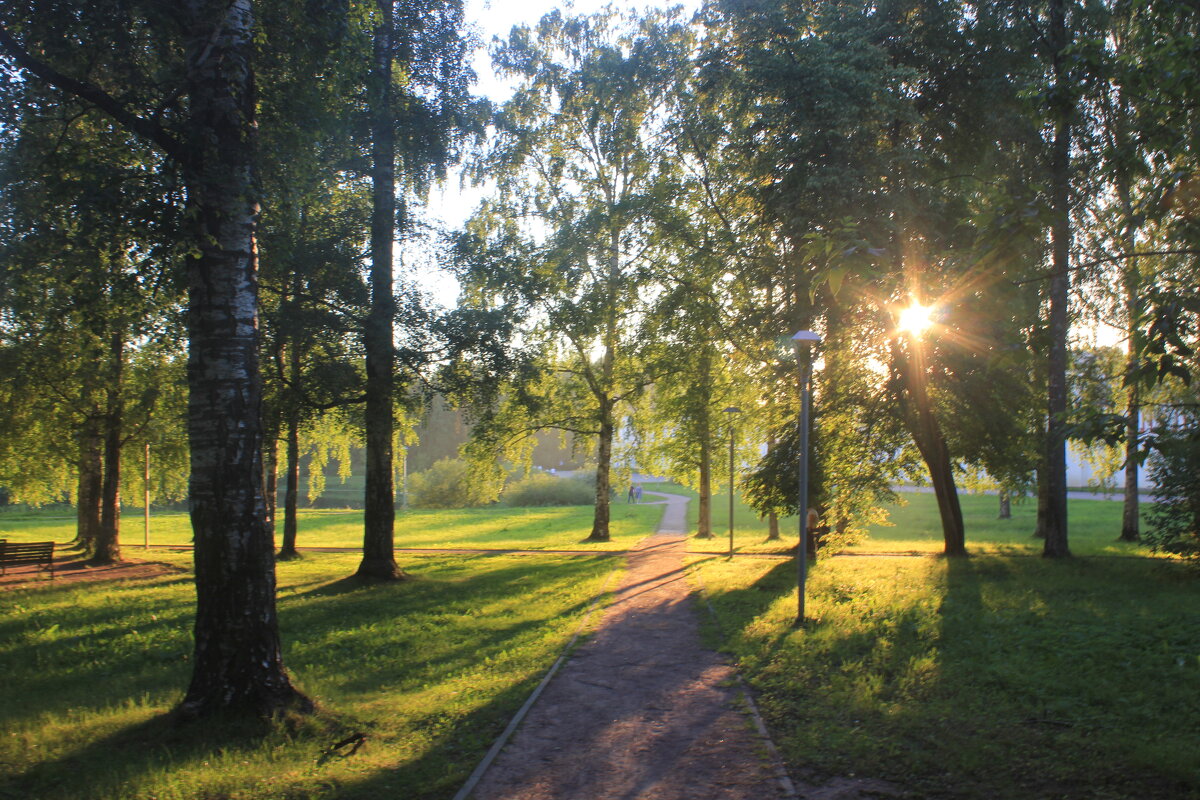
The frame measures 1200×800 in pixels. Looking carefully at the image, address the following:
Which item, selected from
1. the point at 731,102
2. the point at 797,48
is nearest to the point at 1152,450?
the point at 797,48

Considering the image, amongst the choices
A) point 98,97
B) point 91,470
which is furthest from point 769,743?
point 91,470

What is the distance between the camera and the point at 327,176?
48.3ft

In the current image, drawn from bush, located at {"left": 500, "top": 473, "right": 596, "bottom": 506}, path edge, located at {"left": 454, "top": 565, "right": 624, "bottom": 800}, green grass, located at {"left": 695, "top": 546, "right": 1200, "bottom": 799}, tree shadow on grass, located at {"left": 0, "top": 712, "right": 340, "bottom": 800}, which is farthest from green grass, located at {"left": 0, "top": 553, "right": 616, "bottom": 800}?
bush, located at {"left": 500, "top": 473, "right": 596, "bottom": 506}

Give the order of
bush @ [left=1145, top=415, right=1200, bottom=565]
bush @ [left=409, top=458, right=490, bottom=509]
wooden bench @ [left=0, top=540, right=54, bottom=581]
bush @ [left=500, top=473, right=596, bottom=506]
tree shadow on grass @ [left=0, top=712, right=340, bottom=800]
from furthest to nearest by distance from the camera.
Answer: bush @ [left=500, top=473, right=596, bottom=506]
bush @ [left=409, top=458, right=490, bottom=509]
wooden bench @ [left=0, top=540, right=54, bottom=581]
bush @ [left=1145, top=415, right=1200, bottom=565]
tree shadow on grass @ [left=0, top=712, right=340, bottom=800]

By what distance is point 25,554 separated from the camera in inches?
668

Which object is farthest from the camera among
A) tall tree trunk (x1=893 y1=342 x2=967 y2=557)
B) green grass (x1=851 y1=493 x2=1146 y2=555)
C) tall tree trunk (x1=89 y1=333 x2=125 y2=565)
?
green grass (x1=851 y1=493 x2=1146 y2=555)

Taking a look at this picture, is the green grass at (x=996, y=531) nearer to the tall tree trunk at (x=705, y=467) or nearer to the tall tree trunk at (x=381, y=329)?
the tall tree trunk at (x=705, y=467)

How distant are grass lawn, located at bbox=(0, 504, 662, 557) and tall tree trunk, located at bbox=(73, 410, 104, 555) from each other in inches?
115

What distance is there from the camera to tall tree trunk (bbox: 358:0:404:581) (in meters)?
15.5

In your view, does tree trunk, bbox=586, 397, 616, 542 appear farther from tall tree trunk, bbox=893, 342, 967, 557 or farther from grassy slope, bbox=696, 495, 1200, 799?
grassy slope, bbox=696, 495, 1200, 799

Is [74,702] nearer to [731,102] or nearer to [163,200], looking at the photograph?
[163,200]

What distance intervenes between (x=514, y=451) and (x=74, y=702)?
69.7 ft

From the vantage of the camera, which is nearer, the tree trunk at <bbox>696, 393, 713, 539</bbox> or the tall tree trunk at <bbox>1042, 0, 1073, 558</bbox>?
the tall tree trunk at <bbox>1042, 0, 1073, 558</bbox>

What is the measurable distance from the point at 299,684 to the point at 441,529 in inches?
1187
